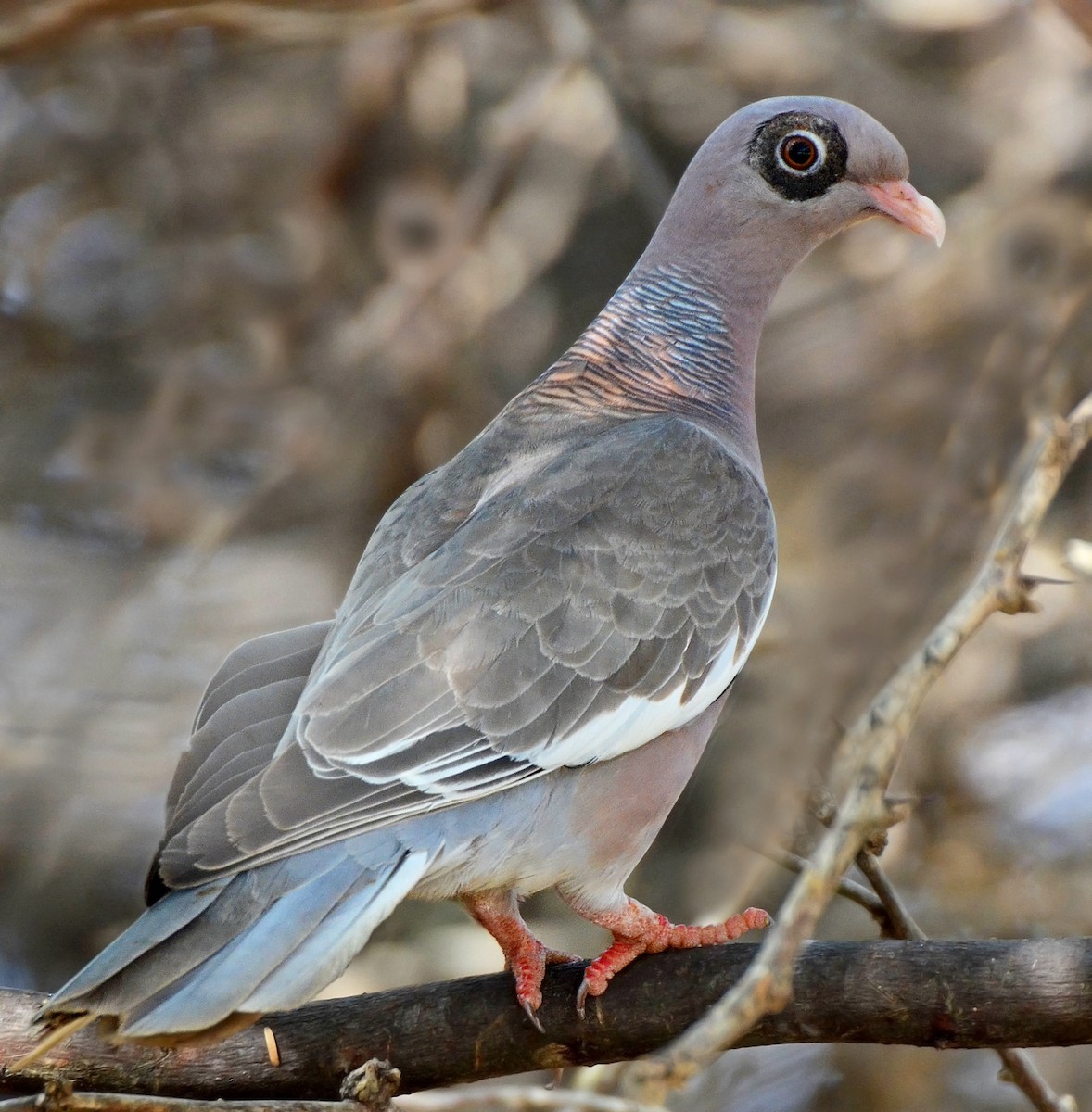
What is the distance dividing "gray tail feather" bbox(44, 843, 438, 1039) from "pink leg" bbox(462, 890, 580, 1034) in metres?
0.24

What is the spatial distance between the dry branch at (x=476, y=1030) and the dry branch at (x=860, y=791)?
2.00ft

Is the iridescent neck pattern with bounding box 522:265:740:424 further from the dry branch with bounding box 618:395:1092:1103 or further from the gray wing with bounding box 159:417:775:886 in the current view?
the dry branch with bounding box 618:395:1092:1103

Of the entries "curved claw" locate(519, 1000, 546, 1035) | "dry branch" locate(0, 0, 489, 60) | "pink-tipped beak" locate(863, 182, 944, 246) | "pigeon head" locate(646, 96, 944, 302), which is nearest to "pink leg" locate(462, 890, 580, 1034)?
"curved claw" locate(519, 1000, 546, 1035)

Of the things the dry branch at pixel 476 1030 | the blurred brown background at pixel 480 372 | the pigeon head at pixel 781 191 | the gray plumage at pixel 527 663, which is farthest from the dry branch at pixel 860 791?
the blurred brown background at pixel 480 372

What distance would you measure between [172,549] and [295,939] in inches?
124

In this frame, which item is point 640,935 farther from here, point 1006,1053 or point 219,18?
point 219,18

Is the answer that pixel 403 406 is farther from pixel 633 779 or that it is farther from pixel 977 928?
pixel 633 779

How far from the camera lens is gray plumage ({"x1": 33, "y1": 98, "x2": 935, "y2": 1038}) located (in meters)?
1.87

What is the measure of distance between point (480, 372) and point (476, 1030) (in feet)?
9.63

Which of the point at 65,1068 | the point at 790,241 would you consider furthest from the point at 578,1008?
the point at 790,241

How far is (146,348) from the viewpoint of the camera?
5129mm

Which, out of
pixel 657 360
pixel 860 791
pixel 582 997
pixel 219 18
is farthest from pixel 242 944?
pixel 219 18

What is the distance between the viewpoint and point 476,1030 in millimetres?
2047

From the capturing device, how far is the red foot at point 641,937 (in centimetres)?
208
